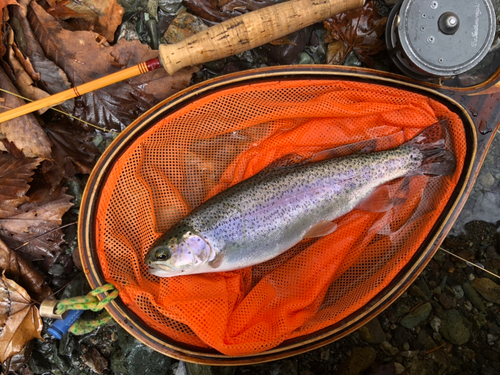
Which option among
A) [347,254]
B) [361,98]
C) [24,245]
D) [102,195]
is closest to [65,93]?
[102,195]

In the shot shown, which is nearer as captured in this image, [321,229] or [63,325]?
[63,325]

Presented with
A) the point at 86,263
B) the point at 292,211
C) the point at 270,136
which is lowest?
the point at 86,263

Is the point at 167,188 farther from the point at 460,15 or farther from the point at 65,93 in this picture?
the point at 460,15

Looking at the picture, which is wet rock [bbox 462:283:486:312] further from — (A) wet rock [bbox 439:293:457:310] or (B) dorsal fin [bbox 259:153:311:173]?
(B) dorsal fin [bbox 259:153:311:173]

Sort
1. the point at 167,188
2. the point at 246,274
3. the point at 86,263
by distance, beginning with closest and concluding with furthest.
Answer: the point at 86,263
the point at 167,188
the point at 246,274

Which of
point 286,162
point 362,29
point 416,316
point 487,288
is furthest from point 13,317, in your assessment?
point 487,288

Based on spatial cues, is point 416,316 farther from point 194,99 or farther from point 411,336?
point 194,99
